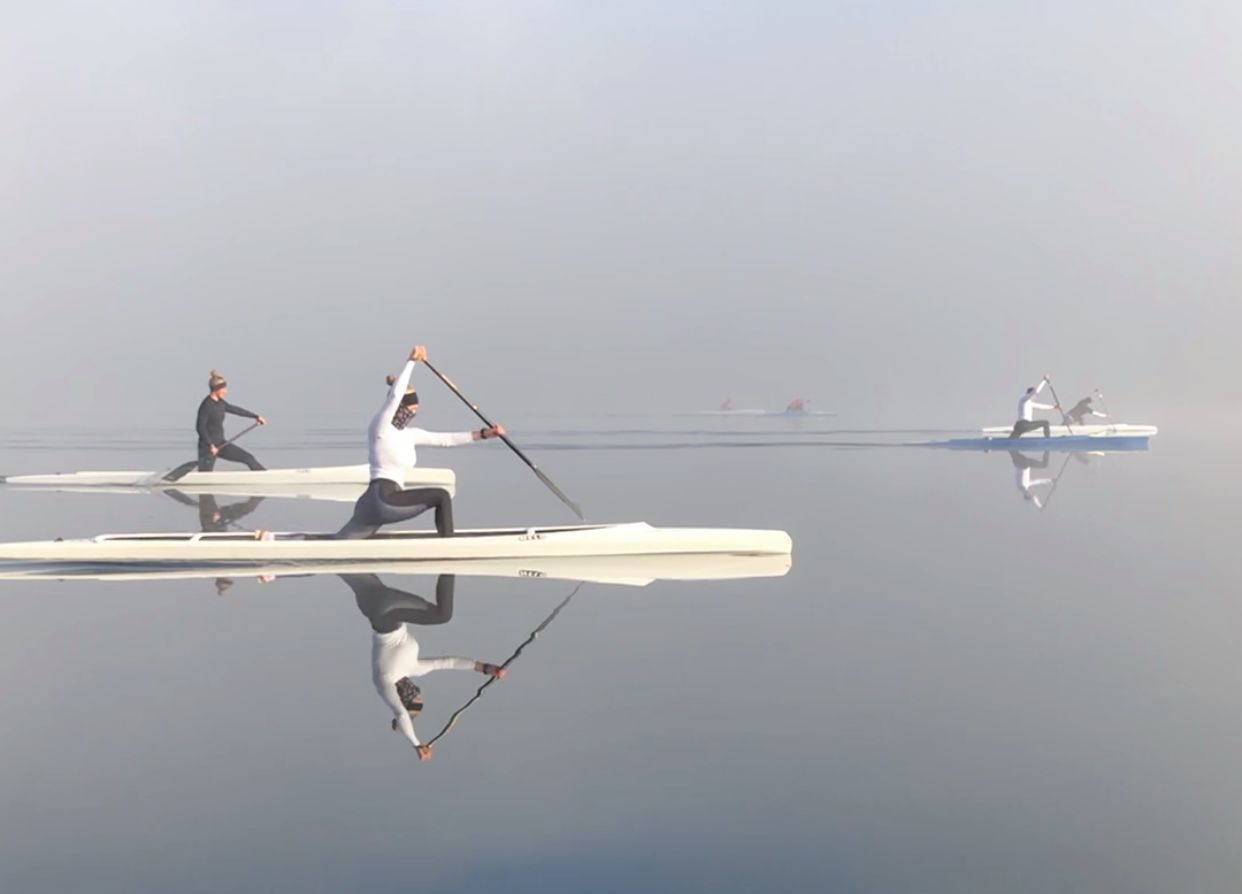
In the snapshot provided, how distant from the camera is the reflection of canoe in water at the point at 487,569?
42.2ft

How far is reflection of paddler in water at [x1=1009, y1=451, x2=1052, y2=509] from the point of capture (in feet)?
74.1

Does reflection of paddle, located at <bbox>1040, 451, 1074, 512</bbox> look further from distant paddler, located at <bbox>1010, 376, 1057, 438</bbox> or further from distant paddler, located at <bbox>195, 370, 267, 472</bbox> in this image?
distant paddler, located at <bbox>195, 370, 267, 472</bbox>

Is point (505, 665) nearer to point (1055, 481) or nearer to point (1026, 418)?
point (1055, 481)

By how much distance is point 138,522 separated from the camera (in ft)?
61.8

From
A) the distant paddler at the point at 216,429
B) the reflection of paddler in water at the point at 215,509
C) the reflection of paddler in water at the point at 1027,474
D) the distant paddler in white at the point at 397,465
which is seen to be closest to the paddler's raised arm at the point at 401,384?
the distant paddler in white at the point at 397,465

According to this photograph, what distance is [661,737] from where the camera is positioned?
6574 millimetres

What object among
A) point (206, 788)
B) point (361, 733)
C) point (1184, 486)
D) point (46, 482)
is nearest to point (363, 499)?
point (361, 733)

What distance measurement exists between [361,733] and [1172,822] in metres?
4.25

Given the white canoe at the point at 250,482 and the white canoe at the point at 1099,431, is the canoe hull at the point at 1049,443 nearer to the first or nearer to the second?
the white canoe at the point at 1099,431

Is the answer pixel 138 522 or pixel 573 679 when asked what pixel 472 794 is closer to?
pixel 573 679

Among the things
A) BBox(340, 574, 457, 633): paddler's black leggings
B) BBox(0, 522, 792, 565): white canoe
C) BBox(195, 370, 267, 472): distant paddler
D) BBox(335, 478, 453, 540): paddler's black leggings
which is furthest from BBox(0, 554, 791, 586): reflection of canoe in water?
BBox(195, 370, 267, 472): distant paddler

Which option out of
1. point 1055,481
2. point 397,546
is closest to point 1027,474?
point 1055,481

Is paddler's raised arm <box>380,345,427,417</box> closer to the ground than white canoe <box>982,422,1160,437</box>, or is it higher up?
closer to the ground

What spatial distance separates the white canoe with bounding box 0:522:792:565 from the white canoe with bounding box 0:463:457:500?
10.0m
